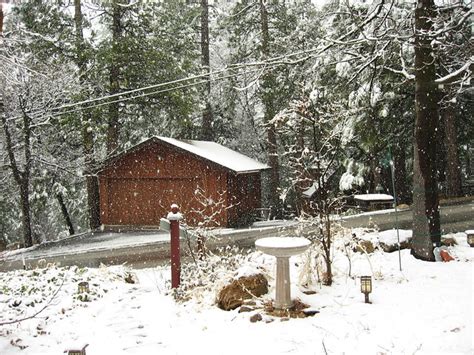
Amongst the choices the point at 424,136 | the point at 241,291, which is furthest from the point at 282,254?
the point at 424,136

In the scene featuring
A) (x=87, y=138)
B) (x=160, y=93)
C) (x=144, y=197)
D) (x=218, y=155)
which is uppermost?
(x=160, y=93)

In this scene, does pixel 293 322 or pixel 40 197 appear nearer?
pixel 293 322

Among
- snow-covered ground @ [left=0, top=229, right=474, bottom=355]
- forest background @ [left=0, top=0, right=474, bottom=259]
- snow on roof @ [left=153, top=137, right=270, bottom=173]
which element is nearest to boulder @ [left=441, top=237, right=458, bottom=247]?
snow-covered ground @ [left=0, top=229, right=474, bottom=355]

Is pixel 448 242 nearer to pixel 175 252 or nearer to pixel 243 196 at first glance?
pixel 175 252

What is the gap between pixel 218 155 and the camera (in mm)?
20625

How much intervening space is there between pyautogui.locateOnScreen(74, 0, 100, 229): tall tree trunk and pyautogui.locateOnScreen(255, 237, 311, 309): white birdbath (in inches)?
586

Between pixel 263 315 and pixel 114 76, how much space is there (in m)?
17.0

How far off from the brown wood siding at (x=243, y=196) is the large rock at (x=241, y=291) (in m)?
11.9

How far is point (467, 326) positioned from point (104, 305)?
18.0 ft

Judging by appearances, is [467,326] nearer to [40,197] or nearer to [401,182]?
[401,182]

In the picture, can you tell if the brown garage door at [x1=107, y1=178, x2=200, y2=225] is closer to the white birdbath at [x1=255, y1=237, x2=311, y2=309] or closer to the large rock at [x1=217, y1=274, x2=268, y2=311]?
the large rock at [x1=217, y1=274, x2=268, y2=311]

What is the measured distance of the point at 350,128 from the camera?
16.8 meters

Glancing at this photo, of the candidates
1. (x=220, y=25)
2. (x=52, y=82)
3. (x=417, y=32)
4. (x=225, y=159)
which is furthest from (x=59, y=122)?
(x=417, y=32)

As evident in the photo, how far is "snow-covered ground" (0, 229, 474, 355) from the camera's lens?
4.97 m
